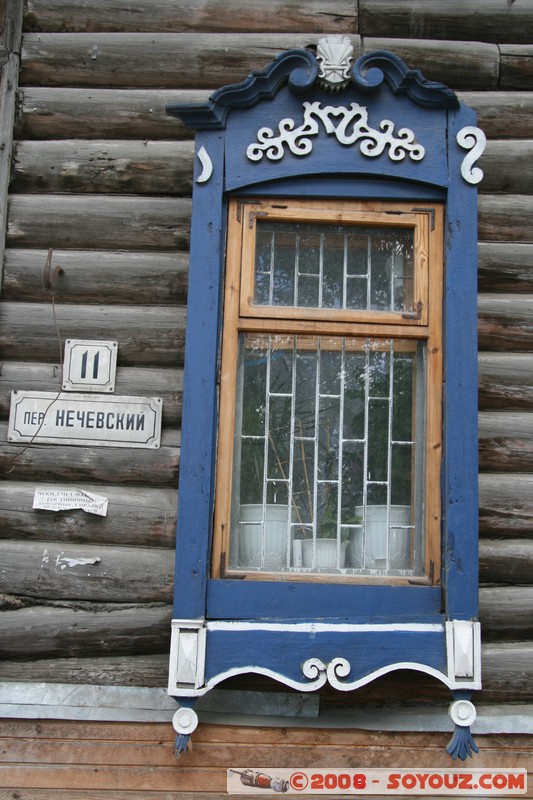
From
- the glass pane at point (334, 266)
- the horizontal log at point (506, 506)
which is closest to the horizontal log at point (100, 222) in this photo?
the glass pane at point (334, 266)

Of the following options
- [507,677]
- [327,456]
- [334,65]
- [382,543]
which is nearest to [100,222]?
[334,65]

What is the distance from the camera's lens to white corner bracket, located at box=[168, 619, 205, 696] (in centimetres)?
301

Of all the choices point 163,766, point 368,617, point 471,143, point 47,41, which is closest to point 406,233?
point 471,143

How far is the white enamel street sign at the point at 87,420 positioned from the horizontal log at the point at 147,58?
4.57 feet

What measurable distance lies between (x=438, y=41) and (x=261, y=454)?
198 centimetres

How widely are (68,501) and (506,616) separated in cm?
175

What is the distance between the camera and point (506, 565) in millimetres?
3357

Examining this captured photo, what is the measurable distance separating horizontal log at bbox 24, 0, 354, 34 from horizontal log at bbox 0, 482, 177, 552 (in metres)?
2.04

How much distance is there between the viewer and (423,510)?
3.23m

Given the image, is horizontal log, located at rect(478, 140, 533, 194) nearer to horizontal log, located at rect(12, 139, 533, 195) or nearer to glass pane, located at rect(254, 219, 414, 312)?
horizontal log, located at rect(12, 139, 533, 195)

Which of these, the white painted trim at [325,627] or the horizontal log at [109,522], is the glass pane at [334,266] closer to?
the horizontal log at [109,522]

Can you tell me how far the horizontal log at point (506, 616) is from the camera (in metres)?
3.32

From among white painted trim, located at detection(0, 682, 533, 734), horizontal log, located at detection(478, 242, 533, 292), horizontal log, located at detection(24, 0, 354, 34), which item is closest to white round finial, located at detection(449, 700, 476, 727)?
white painted trim, located at detection(0, 682, 533, 734)

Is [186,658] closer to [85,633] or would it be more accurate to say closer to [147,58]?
[85,633]
